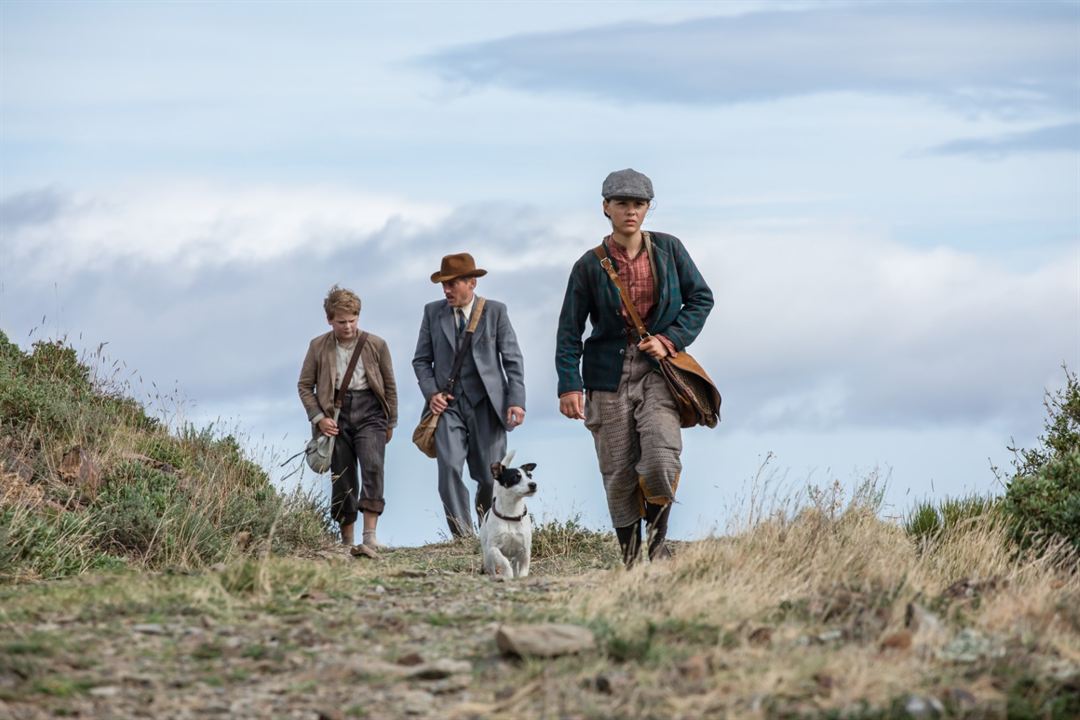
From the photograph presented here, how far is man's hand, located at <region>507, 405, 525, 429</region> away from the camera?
1418cm

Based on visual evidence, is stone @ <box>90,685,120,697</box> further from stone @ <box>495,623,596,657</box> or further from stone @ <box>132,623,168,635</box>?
stone @ <box>495,623,596,657</box>

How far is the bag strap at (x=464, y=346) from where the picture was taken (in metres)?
14.2

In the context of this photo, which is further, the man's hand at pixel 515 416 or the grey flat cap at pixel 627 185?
the man's hand at pixel 515 416

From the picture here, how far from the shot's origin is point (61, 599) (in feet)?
26.9

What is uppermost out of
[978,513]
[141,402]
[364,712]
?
[141,402]

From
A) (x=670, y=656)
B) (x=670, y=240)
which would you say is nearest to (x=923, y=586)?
(x=670, y=656)

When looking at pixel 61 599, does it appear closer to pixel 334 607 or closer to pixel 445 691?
pixel 334 607

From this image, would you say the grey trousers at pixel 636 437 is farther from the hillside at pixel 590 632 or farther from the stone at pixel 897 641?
the stone at pixel 897 641

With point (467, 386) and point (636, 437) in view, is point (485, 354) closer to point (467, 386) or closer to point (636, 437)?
point (467, 386)

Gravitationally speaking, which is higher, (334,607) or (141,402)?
(141,402)

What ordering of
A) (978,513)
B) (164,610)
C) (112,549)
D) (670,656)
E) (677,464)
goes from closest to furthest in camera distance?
(670,656)
(164,610)
(677,464)
(112,549)
(978,513)

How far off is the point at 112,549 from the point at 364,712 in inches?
269

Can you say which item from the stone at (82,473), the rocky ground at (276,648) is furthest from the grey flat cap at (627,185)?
the stone at (82,473)

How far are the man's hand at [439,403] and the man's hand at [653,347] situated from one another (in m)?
4.55
